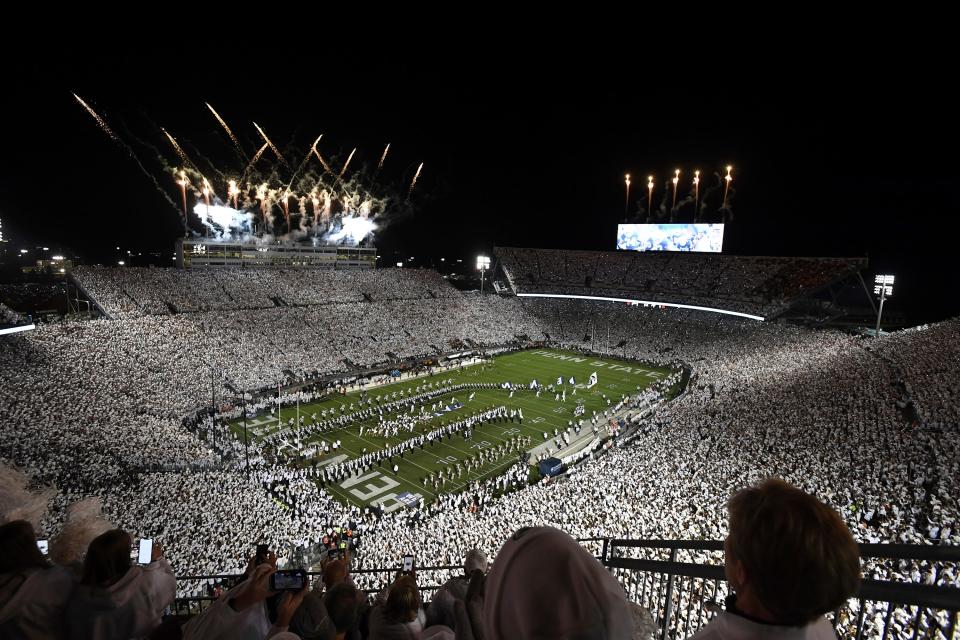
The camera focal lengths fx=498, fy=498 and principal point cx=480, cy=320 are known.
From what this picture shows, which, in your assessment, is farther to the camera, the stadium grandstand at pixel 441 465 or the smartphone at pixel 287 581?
the smartphone at pixel 287 581

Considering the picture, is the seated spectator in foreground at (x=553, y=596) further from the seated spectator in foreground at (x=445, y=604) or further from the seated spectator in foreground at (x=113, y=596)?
the seated spectator in foreground at (x=445, y=604)

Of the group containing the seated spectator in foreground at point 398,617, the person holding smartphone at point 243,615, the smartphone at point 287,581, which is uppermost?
the person holding smartphone at point 243,615

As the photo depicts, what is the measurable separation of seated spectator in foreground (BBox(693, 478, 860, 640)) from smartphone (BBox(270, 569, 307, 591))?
215 cm

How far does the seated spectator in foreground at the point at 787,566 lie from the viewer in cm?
118

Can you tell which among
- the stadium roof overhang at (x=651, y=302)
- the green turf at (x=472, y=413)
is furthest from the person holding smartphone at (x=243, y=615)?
the stadium roof overhang at (x=651, y=302)

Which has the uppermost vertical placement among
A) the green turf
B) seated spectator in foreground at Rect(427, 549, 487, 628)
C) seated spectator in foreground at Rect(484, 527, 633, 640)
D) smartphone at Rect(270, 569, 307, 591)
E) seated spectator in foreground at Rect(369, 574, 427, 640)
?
seated spectator in foreground at Rect(484, 527, 633, 640)

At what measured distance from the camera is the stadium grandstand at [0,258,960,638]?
2.44 metres

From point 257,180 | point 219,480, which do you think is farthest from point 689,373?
point 257,180

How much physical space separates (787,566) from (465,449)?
68.3 feet

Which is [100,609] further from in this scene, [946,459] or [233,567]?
[946,459]

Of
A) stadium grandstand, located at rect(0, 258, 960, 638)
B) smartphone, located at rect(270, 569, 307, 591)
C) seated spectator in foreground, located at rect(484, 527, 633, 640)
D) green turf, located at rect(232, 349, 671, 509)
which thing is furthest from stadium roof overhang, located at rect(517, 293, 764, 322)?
seated spectator in foreground, located at rect(484, 527, 633, 640)

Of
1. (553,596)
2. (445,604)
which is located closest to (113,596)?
(445,604)

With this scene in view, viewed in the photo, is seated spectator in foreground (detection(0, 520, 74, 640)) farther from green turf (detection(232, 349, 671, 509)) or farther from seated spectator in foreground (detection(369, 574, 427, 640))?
green turf (detection(232, 349, 671, 509))

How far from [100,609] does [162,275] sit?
145ft
